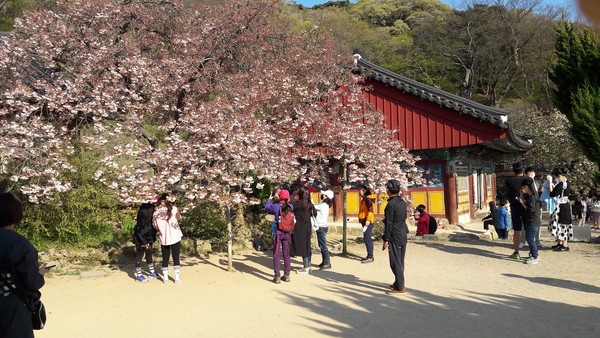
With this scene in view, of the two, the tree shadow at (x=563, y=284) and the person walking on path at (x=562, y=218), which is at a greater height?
the person walking on path at (x=562, y=218)

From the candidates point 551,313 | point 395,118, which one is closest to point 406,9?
point 395,118

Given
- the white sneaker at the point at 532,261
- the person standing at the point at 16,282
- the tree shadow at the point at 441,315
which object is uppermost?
the person standing at the point at 16,282

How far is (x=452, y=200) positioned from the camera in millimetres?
17391

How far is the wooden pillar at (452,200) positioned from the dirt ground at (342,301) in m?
6.23

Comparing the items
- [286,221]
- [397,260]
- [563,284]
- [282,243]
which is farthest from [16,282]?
[563,284]

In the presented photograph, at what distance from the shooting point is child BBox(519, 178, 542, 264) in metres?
10.3

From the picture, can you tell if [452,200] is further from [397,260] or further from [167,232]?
[167,232]

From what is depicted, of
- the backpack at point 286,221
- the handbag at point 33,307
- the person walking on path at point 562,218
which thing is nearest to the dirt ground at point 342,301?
the person walking on path at point 562,218

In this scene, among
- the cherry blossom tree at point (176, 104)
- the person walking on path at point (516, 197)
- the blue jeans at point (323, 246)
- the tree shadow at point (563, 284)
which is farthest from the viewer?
the person walking on path at point (516, 197)

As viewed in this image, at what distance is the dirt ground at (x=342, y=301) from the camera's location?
6285mm

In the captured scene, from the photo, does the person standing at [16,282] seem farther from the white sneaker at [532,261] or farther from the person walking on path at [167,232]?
the white sneaker at [532,261]

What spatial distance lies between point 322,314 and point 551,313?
9.75 feet

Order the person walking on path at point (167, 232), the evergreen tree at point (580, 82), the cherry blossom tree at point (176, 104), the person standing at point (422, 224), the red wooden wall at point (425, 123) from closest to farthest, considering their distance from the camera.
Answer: the person walking on path at point (167, 232) < the cherry blossom tree at point (176, 104) < the evergreen tree at point (580, 82) < the person standing at point (422, 224) < the red wooden wall at point (425, 123)

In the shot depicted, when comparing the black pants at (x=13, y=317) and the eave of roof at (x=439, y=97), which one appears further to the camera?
the eave of roof at (x=439, y=97)
